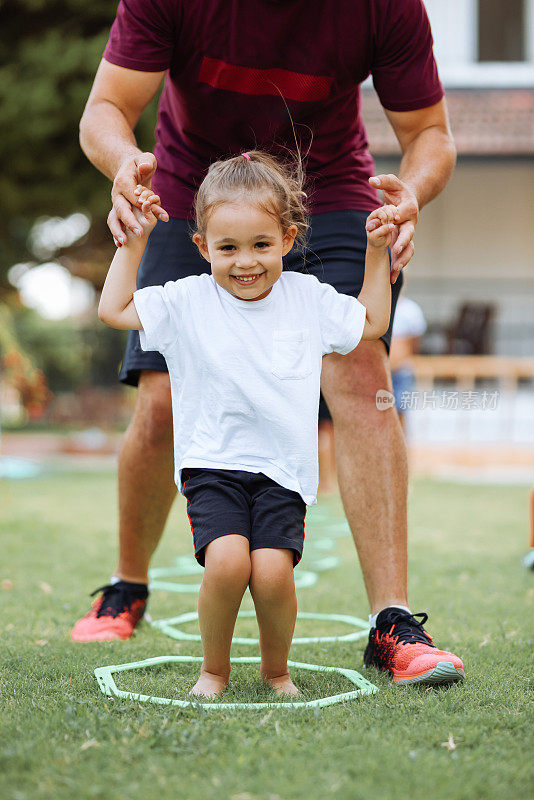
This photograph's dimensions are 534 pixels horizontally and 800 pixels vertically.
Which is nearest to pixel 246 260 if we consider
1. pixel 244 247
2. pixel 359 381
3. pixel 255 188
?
pixel 244 247

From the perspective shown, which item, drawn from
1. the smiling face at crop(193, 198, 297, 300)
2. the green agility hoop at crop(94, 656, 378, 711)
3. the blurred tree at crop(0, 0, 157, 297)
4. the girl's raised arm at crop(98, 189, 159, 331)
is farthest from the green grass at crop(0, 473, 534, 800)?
the blurred tree at crop(0, 0, 157, 297)

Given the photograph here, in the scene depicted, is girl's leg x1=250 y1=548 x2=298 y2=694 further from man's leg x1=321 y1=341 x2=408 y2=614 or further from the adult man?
man's leg x1=321 y1=341 x2=408 y2=614

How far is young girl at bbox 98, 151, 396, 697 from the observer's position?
6.87 feet

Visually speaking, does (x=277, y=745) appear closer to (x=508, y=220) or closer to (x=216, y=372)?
(x=216, y=372)

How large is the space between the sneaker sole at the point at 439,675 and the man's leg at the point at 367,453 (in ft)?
1.29

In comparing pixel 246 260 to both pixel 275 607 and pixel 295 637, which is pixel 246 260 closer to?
pixel 275 607

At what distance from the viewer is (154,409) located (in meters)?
2.67

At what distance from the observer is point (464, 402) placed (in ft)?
8.92

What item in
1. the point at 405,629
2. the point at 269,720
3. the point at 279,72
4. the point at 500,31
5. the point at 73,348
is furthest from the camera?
the point at 73,348

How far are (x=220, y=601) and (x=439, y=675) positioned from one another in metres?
0.54

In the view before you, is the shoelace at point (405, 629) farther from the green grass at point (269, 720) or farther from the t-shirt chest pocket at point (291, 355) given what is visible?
the t-shirt chest pocket at point (291, 355)

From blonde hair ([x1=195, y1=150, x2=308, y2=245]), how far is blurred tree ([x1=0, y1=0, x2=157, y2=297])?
17.7 feet

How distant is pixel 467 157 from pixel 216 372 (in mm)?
9091

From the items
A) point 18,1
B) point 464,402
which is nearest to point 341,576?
point 464,402
